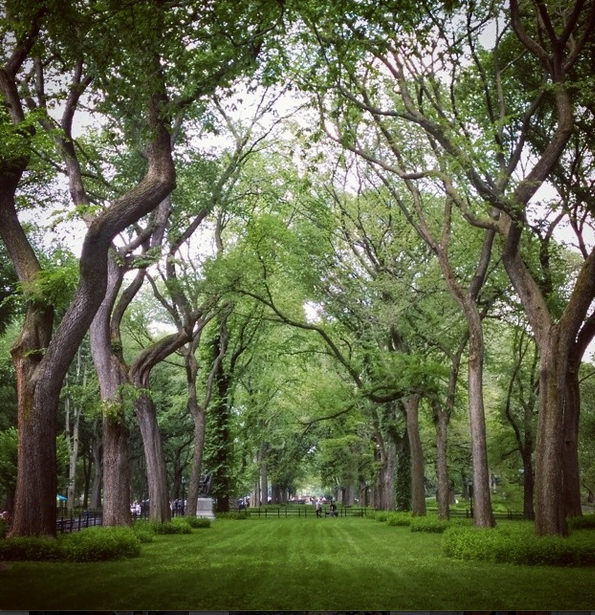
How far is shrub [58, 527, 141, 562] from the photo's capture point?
666cm

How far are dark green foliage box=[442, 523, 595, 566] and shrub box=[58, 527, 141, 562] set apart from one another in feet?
13.7

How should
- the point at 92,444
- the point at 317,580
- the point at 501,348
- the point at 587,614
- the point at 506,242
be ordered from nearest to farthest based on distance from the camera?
the point at 587,614, the point at 317,580, the point at 506,242, the point at 501,348, the point at 92,444

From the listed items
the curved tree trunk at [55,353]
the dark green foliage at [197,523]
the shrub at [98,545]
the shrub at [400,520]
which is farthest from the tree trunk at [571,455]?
the dark green foliage at [197,523]

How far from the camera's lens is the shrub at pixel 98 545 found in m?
6.66

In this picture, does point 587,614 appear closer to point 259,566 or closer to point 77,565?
point 259,566

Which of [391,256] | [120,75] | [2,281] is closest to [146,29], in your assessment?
[120,75]

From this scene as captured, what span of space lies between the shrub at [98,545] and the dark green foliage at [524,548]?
164 inches

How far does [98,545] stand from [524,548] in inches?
196

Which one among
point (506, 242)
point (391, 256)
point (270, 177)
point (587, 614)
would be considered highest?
point (270, 177)

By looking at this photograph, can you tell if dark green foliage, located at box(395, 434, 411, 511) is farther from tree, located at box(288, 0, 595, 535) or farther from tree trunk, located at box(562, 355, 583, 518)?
tree, located at box(288, 0, 595, 535)

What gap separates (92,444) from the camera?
26797 millimetres

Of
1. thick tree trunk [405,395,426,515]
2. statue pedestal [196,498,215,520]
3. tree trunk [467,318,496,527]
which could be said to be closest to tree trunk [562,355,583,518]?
tree trunk [467,318,496,527]

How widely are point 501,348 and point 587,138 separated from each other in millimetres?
10740

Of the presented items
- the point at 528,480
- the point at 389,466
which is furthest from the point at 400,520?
the point at 528,480
